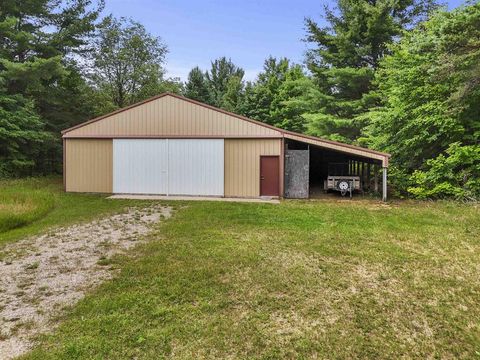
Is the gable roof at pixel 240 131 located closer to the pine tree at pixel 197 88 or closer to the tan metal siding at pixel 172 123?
the tan metal siding at pixel 172 123

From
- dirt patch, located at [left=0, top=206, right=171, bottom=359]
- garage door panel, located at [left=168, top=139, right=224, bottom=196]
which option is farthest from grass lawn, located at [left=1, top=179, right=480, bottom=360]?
garage door panel, located at [left=168, top=139, right=224, bottom=196]

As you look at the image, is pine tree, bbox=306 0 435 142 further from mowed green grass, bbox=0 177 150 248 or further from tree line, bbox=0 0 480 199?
mowed green grass, bbox=0 177 150 248

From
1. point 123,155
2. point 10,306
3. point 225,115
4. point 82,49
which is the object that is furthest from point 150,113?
point 82,49

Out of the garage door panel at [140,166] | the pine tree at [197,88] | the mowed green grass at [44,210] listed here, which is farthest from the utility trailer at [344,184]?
the pine tree at [197,88]

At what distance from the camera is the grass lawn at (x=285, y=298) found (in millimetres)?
3662

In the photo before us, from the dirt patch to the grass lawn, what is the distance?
0.29 meters

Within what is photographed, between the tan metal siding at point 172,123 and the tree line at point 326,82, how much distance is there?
6.11m

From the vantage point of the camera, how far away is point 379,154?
12.6m

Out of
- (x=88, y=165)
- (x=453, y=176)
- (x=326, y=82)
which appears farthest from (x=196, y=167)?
(x=326, y=82)

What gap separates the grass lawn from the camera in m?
3.66

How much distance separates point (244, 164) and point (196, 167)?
A: 2149mm

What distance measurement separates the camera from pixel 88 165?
15.2 meters

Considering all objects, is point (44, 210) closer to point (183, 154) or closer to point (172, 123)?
point (183, 154)

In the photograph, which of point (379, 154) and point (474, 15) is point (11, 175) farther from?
point (474, 15)
